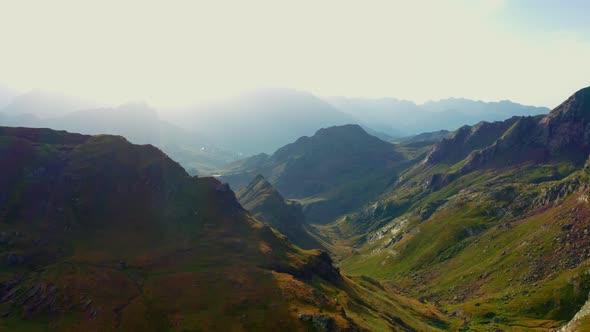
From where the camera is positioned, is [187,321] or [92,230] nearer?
[187,321]

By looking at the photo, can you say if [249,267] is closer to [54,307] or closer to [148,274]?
[148,274]

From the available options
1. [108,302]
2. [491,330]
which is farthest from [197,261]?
[491,330]

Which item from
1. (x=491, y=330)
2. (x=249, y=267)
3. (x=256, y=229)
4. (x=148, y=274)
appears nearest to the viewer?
(x=148, y=274)

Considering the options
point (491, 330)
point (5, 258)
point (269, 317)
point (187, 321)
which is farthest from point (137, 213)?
point (491, 330)

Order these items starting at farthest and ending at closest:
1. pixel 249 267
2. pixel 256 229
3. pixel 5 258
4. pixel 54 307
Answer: pixel 256 229, pixel 249 267, pixel 5 258, pixel 54 307

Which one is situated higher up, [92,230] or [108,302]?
[92,230]

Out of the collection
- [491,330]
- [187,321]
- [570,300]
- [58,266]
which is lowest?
[491,330]
